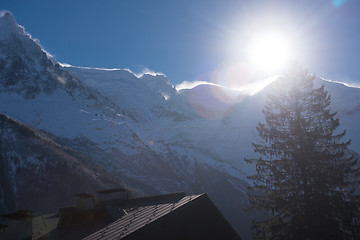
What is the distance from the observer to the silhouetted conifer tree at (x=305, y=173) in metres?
15.4

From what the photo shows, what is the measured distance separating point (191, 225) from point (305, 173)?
25.3 ft

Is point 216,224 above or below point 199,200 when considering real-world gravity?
below

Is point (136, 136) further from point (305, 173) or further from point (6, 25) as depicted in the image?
point (6, 25)

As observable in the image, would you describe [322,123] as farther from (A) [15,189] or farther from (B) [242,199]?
(B) [242,199]

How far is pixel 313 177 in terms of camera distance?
16.2 metres

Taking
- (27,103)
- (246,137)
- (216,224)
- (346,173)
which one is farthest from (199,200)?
(246,137)

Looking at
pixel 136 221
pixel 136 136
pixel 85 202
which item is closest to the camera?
pixel 136 221

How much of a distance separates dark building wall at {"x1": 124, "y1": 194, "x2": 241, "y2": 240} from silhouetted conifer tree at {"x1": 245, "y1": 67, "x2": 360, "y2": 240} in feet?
16.8

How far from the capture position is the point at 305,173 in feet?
53.7

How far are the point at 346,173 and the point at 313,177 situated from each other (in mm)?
1554

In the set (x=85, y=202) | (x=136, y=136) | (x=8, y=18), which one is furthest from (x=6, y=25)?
(x=85, y=202)

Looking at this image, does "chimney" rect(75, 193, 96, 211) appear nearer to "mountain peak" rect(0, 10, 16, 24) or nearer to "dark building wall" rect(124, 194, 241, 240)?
"dark building wall" rect(124, 194, 241, 240)

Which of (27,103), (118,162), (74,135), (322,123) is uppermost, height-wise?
(27,103)

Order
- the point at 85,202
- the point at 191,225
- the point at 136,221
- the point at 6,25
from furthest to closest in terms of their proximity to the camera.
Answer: the point at 6,25, the point at 85,202, the point at 191,225, the point at 136,221
